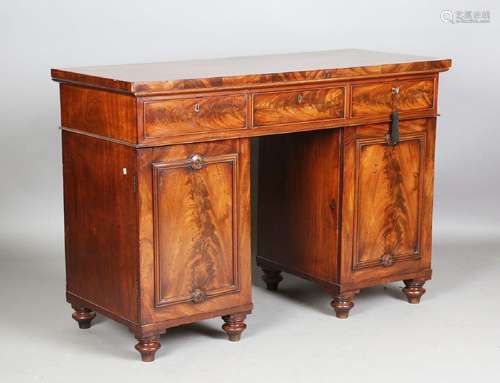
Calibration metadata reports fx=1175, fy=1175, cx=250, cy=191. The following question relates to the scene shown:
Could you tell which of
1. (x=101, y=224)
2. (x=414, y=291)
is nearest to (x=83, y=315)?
(x=101, y=224)

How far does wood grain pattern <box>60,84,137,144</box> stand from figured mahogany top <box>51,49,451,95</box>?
0.15ft

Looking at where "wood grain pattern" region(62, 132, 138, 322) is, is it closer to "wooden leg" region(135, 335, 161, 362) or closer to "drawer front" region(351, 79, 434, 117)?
"wooden leg" region(135, 335, 161, 362)

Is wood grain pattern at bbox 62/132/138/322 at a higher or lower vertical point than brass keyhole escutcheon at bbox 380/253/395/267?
higher

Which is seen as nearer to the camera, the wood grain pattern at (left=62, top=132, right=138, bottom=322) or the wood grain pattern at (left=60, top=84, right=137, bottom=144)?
the wood grain pattern at (left=60, top=84, right=137, bottom=144)

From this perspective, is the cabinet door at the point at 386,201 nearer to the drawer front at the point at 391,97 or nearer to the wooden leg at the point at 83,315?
the drawer front at the point at 391,97

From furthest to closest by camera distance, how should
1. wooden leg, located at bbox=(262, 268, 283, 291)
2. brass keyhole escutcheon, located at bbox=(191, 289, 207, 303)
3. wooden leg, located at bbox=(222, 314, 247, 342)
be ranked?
wooden leg, located at bbox=(262, 268, 283, 291)
wooden leg, located at bbox=(222, 314, 247, 342)
brass keyhole escutcheon, located at bbox=(191, 289, 207, 303)

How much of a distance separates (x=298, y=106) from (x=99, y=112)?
78 cm

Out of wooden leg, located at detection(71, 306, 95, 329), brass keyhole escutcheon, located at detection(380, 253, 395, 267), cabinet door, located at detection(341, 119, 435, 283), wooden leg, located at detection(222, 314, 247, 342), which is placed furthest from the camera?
brass keyhole escutcheon, located at detection(380, 253, 395, 267)

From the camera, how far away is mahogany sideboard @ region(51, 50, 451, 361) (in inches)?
A: 167

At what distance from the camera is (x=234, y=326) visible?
4.55 m

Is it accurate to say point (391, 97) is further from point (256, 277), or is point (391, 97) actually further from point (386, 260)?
point (256, 277)

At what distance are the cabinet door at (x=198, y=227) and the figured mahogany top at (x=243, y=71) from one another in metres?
0.24

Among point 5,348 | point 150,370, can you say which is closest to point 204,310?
point 150,370

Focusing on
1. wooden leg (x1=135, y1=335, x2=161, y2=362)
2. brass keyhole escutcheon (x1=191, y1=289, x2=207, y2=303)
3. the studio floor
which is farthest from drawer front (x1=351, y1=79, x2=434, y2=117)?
wooden leg (x1=135, y1=335, x2=161, y2=362)
